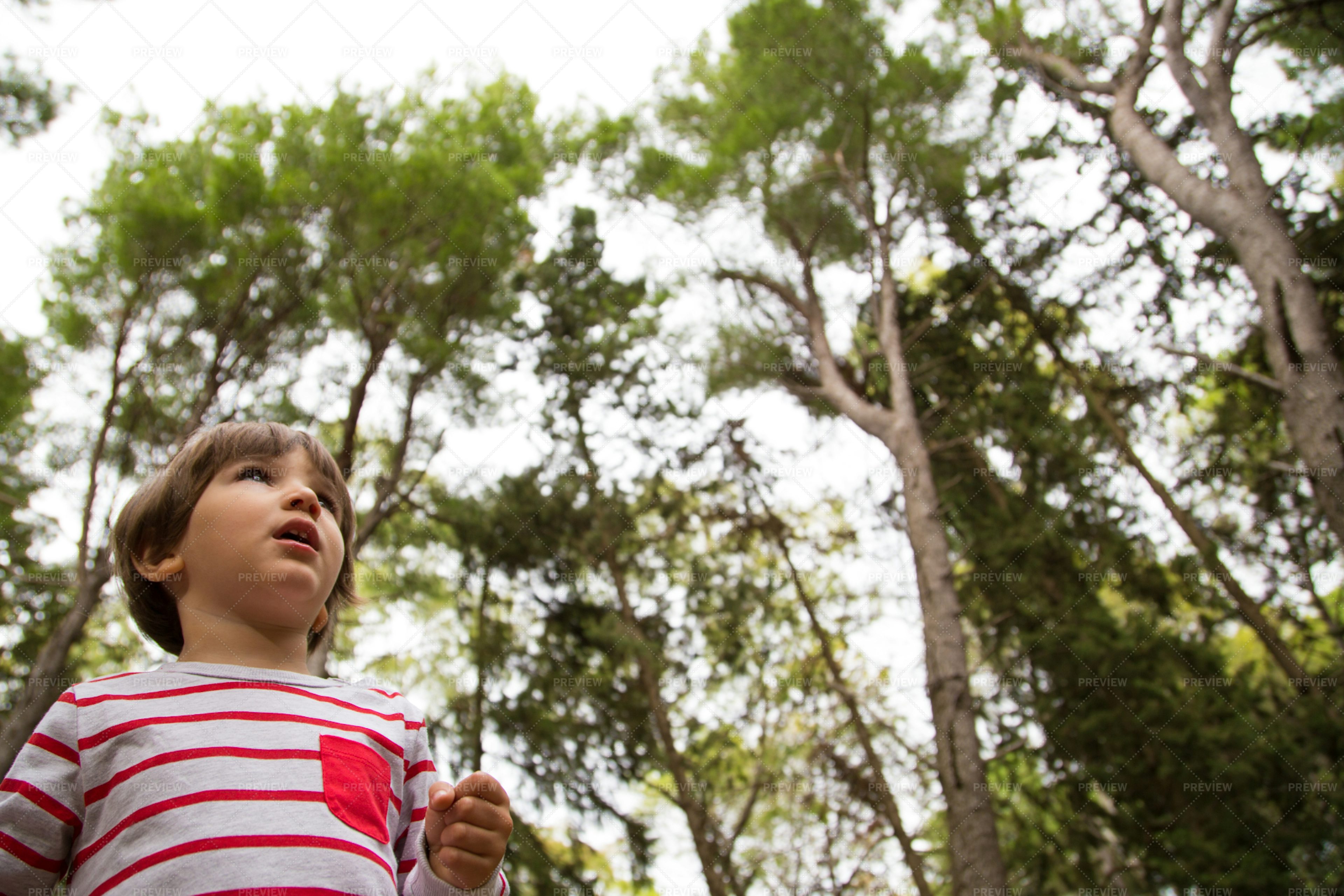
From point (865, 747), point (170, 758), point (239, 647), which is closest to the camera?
point (170, 758)

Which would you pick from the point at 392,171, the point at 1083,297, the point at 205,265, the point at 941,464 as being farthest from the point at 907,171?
the point at 205,265

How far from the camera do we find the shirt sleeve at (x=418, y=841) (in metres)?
1.24

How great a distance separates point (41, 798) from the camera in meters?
1.14

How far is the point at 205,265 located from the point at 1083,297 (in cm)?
925

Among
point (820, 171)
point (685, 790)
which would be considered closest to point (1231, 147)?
point (820, 171)

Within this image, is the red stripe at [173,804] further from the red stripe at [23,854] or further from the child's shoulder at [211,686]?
the child's shoulder at [211,686]

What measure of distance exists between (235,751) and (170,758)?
3.5 inches

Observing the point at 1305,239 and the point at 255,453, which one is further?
the point at 1305,239

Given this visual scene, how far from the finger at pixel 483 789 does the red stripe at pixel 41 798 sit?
584 mm

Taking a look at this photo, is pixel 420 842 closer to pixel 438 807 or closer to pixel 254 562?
pixel 438 807

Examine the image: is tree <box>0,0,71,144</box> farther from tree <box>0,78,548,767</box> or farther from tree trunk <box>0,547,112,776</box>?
tree trunk <box>0,547,112,776</box>

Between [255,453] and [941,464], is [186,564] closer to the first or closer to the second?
[255,453]

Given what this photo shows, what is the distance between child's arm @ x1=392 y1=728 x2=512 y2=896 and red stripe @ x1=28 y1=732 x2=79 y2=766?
53 centimetres

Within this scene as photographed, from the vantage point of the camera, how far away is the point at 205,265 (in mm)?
7246
